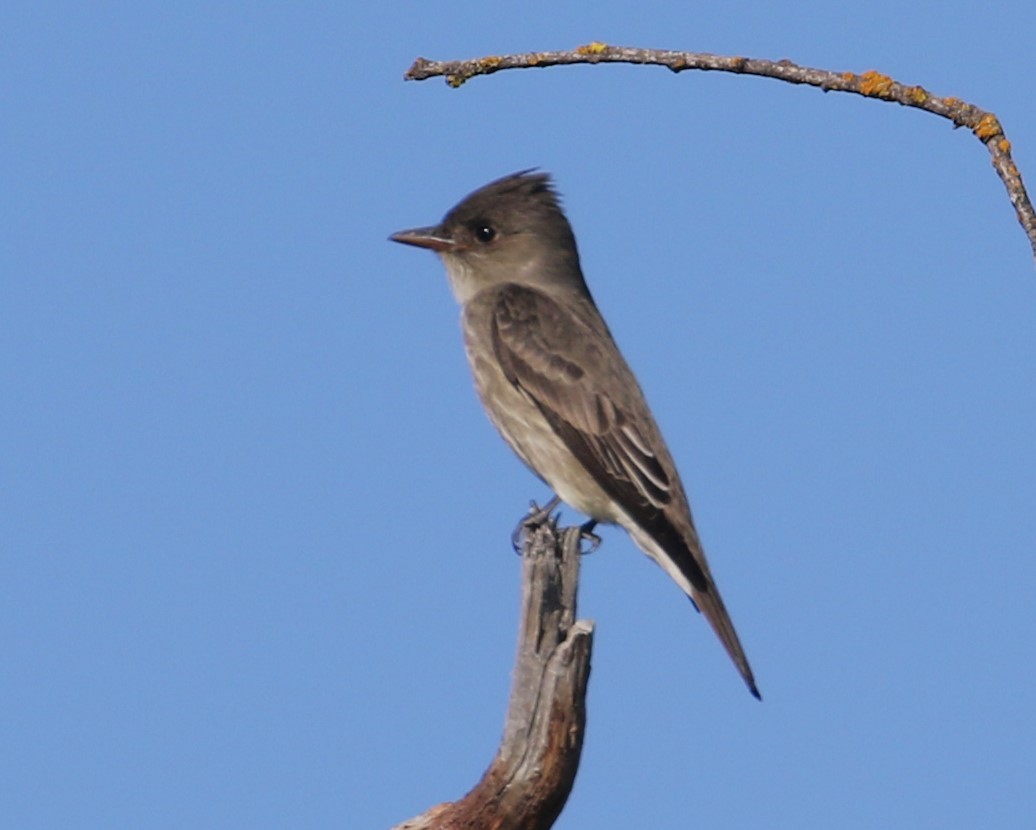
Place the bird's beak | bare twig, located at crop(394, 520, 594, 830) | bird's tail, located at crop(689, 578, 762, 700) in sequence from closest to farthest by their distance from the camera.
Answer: bare twig, located at crop(394, 520, 594, 830) → bird's tail, located at crop(689, 578, 762, 700) → the bird's beak

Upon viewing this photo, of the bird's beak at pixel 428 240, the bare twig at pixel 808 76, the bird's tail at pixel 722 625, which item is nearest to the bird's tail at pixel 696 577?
the bird's tail at pixel 722 625

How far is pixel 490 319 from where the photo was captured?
944 centimetres

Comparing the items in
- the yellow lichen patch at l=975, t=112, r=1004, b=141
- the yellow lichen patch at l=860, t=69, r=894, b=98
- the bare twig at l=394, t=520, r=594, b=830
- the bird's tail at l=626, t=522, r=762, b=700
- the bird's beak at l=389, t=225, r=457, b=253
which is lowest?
the bare twig at l=394, t=520, r=594, b=830

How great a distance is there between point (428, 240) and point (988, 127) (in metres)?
6.04

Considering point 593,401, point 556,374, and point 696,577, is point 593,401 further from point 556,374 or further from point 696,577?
point 696,577

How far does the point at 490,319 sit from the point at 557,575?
317 centimetres

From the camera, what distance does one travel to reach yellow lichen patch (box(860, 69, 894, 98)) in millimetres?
4277

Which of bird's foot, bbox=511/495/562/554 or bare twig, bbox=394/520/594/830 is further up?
bird's foot, bbox=511/495/562/554

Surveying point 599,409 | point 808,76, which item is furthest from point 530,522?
point 808,76

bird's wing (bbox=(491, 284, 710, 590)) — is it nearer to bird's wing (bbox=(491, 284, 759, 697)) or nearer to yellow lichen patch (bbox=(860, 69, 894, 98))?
bird's wing (bbox=(491, 284, 759, 697))

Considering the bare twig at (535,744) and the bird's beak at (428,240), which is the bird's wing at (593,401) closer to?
the bird's beak at (428,240)

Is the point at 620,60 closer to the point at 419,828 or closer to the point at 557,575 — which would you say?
the point at 557,575

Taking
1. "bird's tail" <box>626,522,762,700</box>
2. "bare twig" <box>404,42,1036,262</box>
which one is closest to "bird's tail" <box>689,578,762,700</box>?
"bird's tail" <box>626,522,762,700</box>

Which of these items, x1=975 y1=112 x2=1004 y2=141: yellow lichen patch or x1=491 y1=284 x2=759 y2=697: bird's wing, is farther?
x1=491 y1=284 x2=759 y2=697: bird's wing
